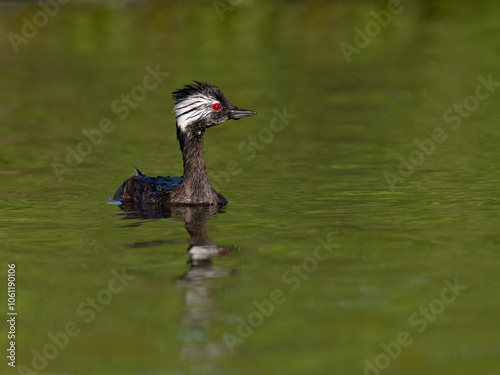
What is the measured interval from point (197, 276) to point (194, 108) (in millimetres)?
5152

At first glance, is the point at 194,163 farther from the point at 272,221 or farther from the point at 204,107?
the point at 272,221

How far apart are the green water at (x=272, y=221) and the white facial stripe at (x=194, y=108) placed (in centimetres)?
154

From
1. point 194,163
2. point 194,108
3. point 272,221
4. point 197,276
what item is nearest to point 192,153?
point 194,163

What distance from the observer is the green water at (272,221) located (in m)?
10.3

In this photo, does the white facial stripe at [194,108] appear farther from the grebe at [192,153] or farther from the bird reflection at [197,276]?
the bird reflection at [197,276]

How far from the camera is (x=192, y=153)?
58.0 ft

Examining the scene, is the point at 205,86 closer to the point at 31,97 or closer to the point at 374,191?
the point at 374,191

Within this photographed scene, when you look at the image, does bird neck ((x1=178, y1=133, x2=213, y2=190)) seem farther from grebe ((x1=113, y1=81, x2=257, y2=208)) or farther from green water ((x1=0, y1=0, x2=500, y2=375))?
green water ((x1=0, y1=0, x2=500, y2=375))

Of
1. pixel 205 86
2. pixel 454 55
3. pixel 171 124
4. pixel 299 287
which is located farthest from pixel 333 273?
pixel 454 55

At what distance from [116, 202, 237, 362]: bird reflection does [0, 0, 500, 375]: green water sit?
1.5 inches

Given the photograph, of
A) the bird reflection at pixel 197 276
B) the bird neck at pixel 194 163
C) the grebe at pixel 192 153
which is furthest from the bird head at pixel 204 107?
the bird reflection at pixel 197 276

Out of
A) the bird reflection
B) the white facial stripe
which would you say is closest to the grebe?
the white facial stripe

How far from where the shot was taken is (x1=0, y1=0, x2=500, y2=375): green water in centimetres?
1029

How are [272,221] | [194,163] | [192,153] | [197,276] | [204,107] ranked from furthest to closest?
[192,153] → [194,163] → [204,107] → [272,221] → [197,276]
